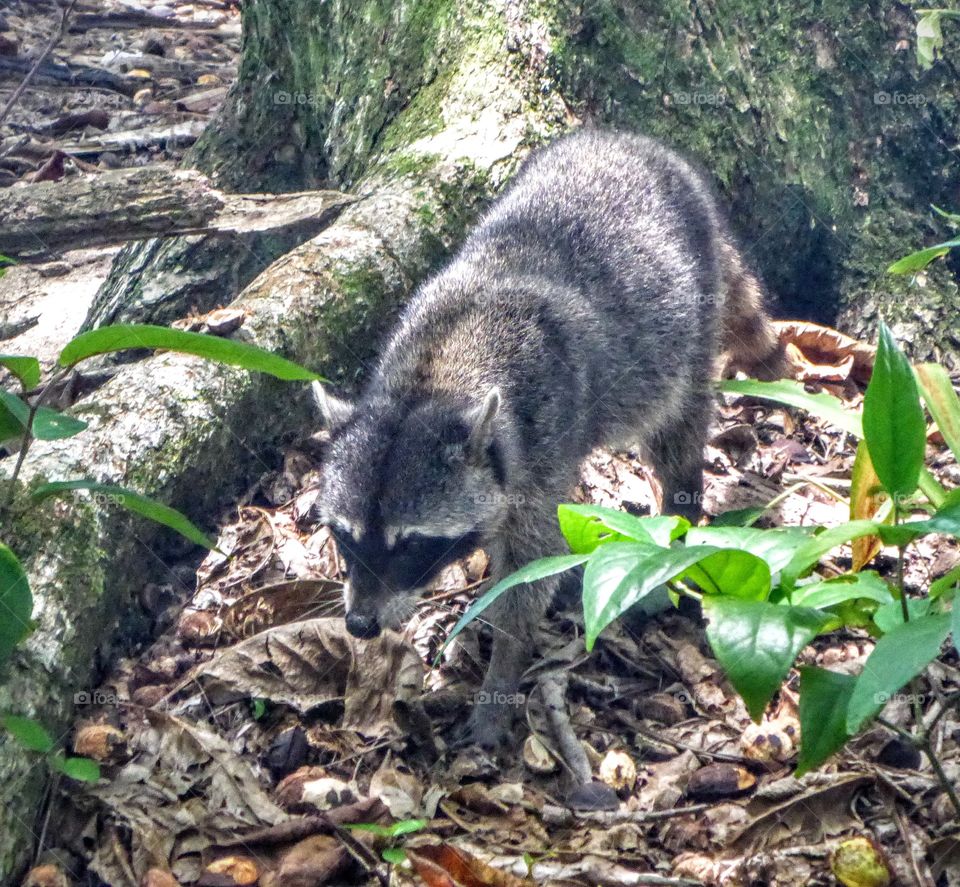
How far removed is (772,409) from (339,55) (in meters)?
3.14

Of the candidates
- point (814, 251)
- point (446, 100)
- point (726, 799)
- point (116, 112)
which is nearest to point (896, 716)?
point (726, 799)

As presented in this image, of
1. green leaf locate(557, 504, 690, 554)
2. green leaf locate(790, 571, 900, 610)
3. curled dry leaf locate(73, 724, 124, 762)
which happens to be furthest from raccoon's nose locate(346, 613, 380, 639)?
green leaf locate(790, 571, 900, 610)

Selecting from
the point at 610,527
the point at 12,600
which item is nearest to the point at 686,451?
the point at 610,527

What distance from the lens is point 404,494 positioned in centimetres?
401

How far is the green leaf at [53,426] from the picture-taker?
2.77 meters

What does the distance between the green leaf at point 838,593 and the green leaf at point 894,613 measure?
13 millimetres

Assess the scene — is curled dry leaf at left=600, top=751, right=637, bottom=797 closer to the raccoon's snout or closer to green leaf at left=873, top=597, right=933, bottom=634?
the raccoon's snout

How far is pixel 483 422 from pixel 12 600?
1.86m

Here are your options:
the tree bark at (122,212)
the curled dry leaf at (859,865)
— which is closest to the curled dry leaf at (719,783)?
the curled dry leaf at (859,865)

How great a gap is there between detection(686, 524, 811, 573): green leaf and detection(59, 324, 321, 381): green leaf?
1002mm

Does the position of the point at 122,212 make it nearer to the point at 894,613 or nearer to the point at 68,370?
the point at 68,370

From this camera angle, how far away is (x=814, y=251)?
20.4 feet

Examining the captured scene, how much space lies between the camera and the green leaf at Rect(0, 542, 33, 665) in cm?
258

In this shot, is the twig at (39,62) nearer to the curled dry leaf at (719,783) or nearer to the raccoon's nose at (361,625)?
the raccoon's nose at (361,625)
